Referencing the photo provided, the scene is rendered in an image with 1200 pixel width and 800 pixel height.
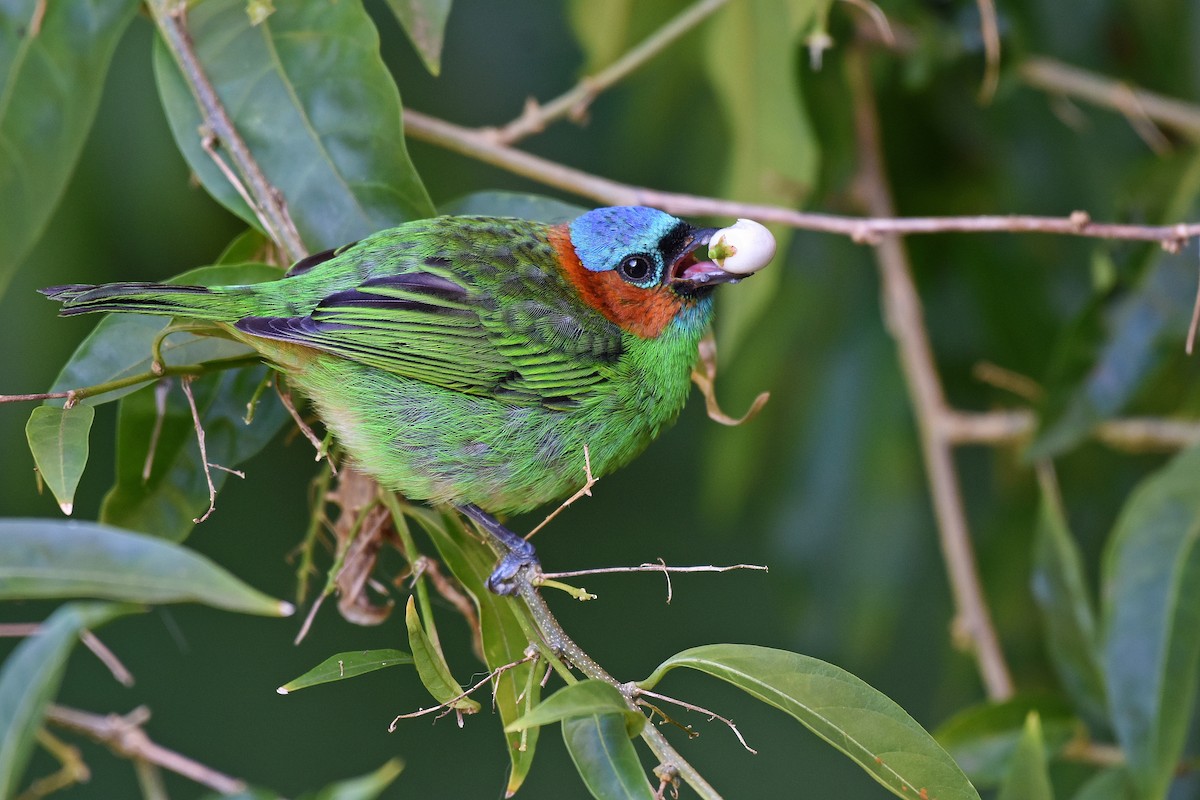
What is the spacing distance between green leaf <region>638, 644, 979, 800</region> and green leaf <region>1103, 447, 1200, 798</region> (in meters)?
0.87

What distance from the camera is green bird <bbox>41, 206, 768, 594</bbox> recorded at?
7.13 ft

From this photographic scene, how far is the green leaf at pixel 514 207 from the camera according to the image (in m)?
2.44

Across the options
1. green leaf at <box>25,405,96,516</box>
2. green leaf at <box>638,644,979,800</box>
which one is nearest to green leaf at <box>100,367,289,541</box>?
green leaf at <box>25,405,96,516</box>

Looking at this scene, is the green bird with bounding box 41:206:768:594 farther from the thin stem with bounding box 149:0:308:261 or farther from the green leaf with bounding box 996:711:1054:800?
the green leaf with bounding box 996:711:1054:800

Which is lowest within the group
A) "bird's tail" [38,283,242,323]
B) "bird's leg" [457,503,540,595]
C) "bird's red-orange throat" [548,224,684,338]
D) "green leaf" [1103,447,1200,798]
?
"green leaf" [1103,447,1200,798]

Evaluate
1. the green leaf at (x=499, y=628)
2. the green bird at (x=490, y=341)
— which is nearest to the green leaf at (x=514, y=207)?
the green bird at (x=490, y=341)

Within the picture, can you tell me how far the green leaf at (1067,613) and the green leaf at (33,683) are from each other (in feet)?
6.95

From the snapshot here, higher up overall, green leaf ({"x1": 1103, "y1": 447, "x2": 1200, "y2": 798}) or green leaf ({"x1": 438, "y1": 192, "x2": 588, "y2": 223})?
green leaf ({"x1": 438, "y1": 192, "x2": 588, "y2": 223})

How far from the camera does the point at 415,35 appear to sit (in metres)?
2.17

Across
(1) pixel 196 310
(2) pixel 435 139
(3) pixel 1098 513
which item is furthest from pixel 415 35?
(3) pixel 1098 513

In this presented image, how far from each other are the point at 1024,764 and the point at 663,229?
1.24 meters

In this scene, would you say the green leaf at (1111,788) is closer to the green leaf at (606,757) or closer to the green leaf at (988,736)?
the green leaf at (988,736)

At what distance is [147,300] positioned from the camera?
1993 millimetres

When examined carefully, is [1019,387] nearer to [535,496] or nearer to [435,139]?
[535,496]
